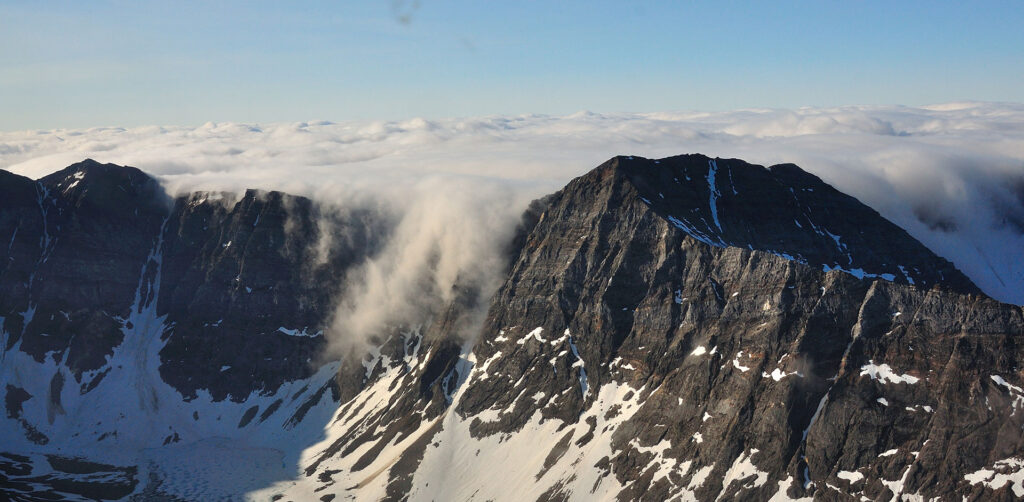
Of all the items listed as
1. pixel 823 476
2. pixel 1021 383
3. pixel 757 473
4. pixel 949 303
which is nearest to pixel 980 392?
pixel 1021 383

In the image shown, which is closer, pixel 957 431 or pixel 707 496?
pixel 957 431

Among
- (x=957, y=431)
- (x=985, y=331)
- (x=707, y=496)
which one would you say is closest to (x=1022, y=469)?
(x=957, y=431)

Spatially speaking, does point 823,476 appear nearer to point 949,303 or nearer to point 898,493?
point 898,493

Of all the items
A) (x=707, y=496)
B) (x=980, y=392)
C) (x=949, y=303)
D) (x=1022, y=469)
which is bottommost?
(x=707, y=496)

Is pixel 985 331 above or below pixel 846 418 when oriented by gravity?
above

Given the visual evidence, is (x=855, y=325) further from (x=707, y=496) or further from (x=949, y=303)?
(x=707, y=496)

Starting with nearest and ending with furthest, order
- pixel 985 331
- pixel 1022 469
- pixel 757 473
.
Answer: pixel 1022 469 → pixel 985 331 → pixel 757 473

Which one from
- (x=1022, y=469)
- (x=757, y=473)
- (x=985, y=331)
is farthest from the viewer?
(x=757, y=473)

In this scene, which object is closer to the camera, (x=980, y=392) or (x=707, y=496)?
(x=980, y=392)

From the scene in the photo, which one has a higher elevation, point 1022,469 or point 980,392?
point 980,392
